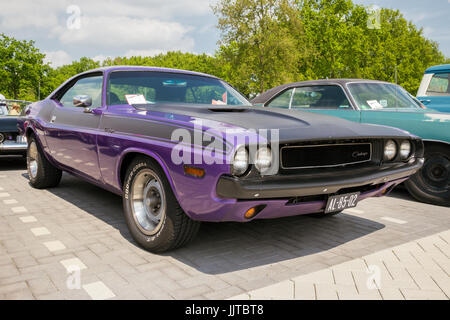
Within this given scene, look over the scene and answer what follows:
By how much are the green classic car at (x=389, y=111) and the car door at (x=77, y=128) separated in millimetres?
3235

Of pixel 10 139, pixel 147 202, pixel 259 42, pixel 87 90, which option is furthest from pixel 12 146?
pixel 259 42

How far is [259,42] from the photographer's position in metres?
29.6

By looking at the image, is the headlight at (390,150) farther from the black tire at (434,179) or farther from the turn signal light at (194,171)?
the black tire at (434,179)

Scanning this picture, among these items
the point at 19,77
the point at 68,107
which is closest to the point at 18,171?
the point at 68,107

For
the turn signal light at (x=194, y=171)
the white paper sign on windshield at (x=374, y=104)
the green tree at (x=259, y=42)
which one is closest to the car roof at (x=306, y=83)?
the white paper sign on windshield at (x=374, y=104)

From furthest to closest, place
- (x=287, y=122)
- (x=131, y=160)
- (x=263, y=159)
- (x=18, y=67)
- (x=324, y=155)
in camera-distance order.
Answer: (x=18, y=67)
(x=131, y=160)
(x=287, y=122)
(x=324, y=155)
(x=263, y=159)

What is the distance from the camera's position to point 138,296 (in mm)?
2549

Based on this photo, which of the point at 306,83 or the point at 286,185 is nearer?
the point at 286,185

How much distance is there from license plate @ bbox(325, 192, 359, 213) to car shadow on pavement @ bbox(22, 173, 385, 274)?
0.54m

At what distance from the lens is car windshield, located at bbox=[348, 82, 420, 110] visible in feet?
19.2

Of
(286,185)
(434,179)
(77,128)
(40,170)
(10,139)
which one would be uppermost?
(77,128)

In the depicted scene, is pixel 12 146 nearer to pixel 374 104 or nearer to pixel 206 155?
pixel 206 155

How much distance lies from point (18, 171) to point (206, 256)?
574cm

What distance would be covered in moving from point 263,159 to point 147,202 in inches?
47.4
